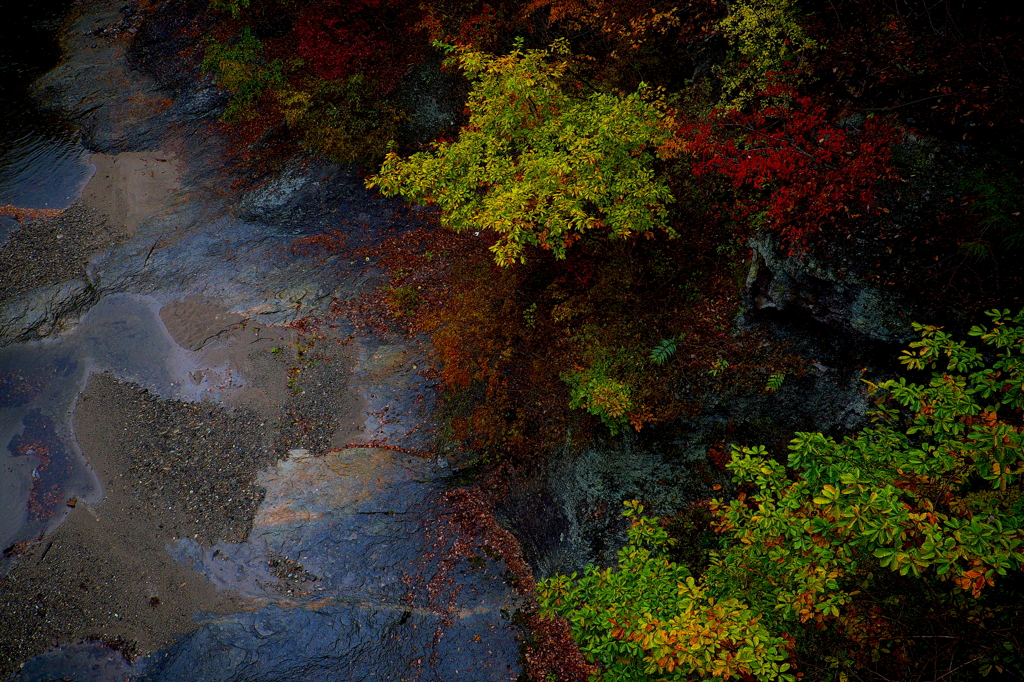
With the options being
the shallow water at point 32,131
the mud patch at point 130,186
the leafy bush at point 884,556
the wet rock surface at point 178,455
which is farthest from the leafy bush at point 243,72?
the leafy bush at point 884,556

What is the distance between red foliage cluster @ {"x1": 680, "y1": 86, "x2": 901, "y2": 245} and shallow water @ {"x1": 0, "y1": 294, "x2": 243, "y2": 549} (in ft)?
39.2

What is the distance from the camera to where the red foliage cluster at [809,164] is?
769 centimetres

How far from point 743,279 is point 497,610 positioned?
8.08 metres

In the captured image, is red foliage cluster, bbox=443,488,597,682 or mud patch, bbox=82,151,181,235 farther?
mud patch, bbox=82,151,181,235

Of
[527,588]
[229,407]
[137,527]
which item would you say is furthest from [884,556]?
[137,527]

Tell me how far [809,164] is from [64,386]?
16.6 meters

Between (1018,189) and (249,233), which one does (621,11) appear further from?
(249,233)

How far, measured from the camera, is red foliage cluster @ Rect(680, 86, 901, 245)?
25.2 ft

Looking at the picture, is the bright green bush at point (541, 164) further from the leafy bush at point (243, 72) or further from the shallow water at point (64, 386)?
the leafy bush at point (243, 72)

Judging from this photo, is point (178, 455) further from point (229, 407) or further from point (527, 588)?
point (527, 588)

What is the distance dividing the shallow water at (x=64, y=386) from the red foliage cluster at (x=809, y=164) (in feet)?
39.2

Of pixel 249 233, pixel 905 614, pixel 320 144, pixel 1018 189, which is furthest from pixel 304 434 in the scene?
pixel 1018 189

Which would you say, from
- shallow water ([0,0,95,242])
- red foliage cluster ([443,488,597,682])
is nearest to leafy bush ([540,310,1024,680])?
red foliage cluster ([443,488,597,682])

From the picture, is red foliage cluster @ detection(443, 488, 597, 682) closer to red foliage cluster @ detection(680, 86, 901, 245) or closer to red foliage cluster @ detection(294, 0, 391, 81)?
red foliage cluster @ detection(680, 86, 901, 245)
